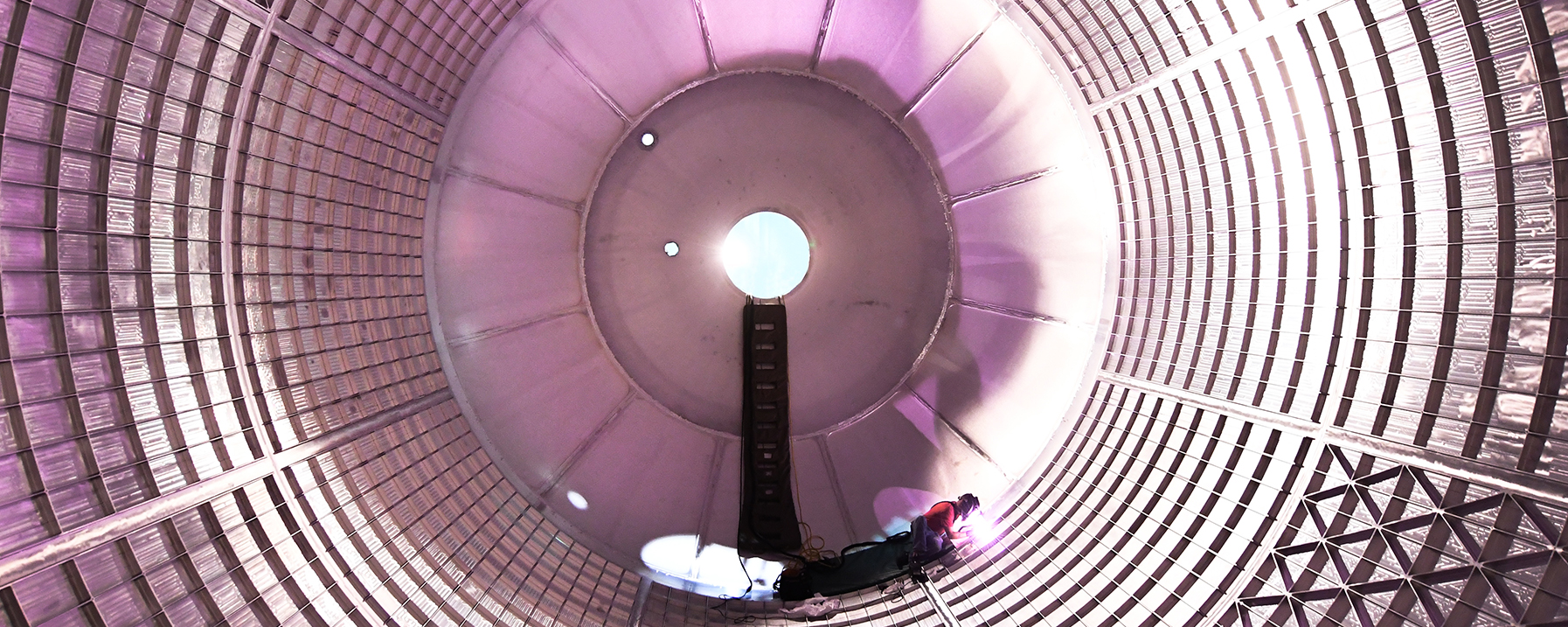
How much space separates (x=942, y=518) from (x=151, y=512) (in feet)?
19.4

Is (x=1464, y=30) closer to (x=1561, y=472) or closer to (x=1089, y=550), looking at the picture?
(x=1561, y=472)

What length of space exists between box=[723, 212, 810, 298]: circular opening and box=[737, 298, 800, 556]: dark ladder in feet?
0.64

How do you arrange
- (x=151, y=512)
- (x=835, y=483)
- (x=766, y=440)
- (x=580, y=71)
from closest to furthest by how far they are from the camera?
(x=151, y=512), (x=580, y=71), (x=766, y=440), (x=835, y=483)

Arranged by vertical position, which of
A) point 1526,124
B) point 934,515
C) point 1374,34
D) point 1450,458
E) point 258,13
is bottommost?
point 934,515

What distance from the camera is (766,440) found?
7.13 meters

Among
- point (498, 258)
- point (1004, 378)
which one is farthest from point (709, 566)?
point (498, 258)

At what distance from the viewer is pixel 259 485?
4547 millimetres

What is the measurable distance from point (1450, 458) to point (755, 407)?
5358mm

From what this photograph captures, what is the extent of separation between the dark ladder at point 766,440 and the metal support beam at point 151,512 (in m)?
3.44

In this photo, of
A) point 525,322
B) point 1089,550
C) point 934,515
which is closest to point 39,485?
point 525,322

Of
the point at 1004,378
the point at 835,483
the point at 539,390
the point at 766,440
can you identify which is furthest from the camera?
the point at 835,483

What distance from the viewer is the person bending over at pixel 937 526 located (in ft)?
20.8

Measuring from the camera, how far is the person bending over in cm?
634

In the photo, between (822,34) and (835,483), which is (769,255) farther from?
(835,483)
